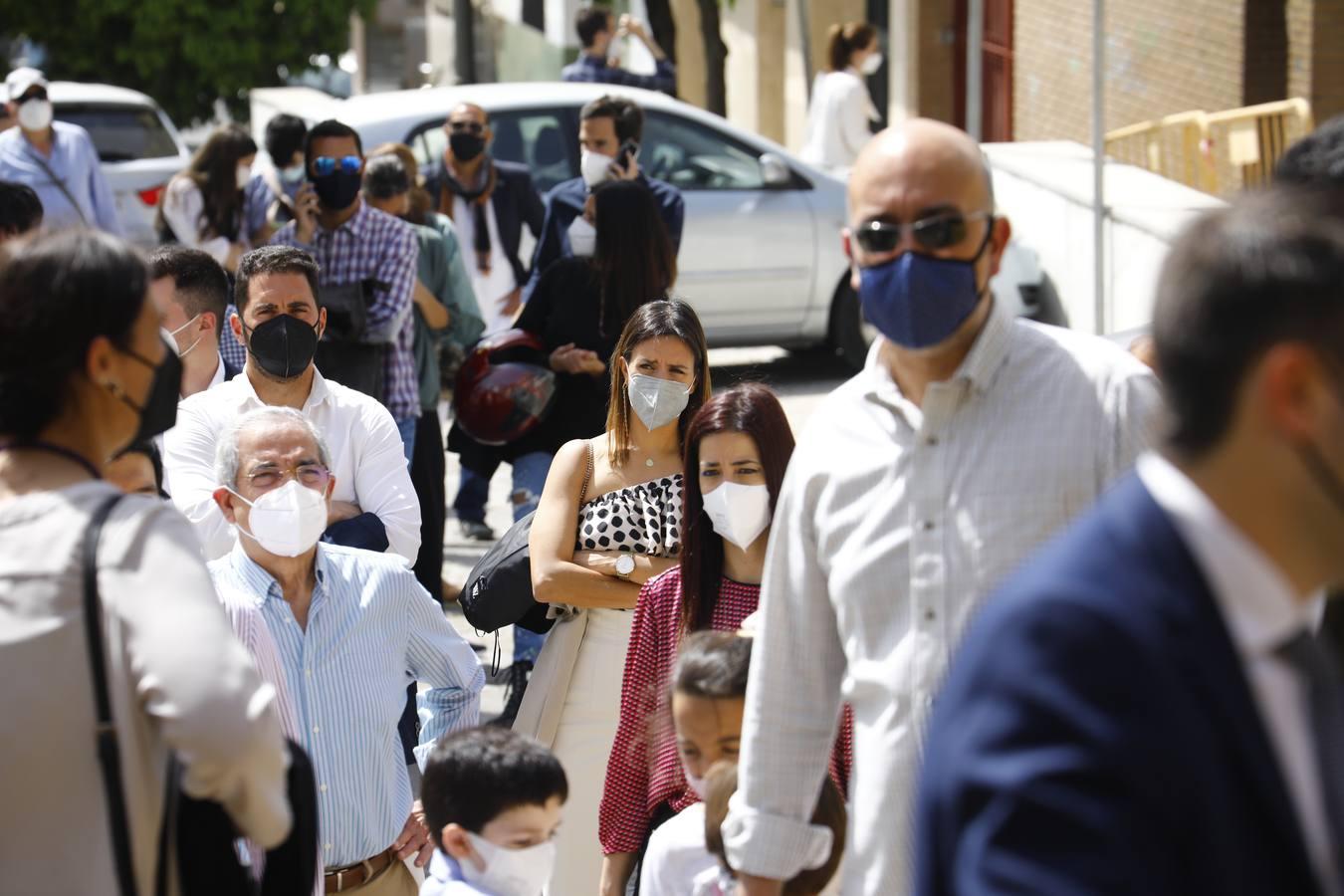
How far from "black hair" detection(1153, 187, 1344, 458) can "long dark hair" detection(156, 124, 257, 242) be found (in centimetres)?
836

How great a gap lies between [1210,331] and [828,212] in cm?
1085

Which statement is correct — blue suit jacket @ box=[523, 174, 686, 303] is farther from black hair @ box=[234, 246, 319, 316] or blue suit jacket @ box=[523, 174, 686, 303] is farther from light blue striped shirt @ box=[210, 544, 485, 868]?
light blue striped shirt @ box=[210, 544, 485, 868]

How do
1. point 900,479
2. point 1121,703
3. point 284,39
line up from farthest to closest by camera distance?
point 284,39 → point 900,479 → point 1121,703

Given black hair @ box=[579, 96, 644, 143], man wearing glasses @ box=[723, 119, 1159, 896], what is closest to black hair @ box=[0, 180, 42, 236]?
black hair @ box=[579, 96, 644, 143]

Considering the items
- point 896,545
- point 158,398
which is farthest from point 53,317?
point 896,545

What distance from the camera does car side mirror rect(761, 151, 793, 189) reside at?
12.4 meters

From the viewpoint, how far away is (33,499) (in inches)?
102

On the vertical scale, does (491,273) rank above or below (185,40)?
below

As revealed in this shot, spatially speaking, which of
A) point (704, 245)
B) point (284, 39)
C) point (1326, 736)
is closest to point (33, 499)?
point (1326, 736)

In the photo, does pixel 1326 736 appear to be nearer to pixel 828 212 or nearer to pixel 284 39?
pixel 828 212

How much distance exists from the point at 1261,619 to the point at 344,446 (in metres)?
3.89

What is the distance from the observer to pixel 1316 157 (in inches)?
145

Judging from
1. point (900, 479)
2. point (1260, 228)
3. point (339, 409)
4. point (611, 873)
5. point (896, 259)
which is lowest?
point (611, 873)

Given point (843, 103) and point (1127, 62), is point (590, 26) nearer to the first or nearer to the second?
point (843, 103)
